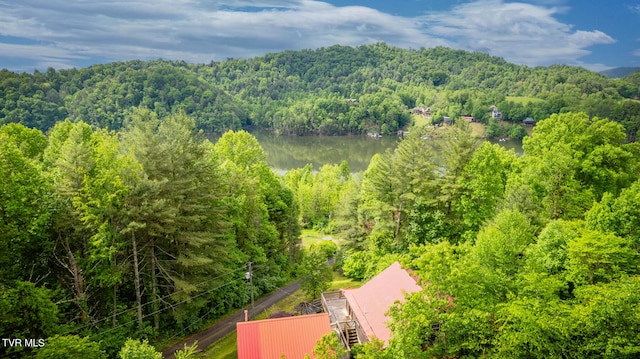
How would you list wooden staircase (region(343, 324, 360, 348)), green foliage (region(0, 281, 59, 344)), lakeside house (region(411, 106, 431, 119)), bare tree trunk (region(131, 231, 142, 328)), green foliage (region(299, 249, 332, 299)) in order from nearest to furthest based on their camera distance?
green foliage (region(0, 281, 59, 344))
wooden staircase (region(343, 324, 360, 348))
bare tree trunk (region(131, 231, 142, 328))
green foliage (region(299, 249, 332, 299))
lakeside house (region(411, 106, 431, 119))

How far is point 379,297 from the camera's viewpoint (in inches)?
703


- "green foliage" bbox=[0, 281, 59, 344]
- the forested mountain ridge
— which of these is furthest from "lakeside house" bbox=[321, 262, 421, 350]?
the forested mountain ridge

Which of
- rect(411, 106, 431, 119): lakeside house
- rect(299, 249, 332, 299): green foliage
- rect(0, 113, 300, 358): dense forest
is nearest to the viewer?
rect(0, 113, 300, 358): dense forest

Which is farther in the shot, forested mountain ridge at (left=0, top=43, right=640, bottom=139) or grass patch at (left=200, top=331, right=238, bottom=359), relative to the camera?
forested mountain ridge at (left=0, top=43, right=640, bottom=139)

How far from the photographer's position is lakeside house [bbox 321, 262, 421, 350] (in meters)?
16.7

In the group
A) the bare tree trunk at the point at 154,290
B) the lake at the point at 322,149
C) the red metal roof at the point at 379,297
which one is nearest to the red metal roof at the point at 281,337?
the red metal roof at the point at 379,297

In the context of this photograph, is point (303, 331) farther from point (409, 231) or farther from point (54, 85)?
point (54, 85)

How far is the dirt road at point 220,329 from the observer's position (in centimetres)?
2188

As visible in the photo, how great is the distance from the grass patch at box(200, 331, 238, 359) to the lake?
212ft

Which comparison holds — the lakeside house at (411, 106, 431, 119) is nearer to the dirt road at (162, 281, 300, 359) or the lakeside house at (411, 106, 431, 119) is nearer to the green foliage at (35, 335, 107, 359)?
the dirt road at (162, 281, 300, 359)

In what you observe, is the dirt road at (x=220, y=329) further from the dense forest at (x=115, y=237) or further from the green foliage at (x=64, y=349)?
the green foliage at (x=64, y=349)

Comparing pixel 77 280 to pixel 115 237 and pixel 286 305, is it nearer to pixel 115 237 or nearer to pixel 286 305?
pixel 115 237

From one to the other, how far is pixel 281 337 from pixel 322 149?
344 feet

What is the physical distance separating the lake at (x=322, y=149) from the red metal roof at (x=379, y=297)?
69.1 metres
